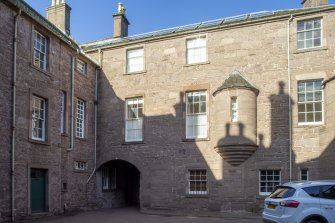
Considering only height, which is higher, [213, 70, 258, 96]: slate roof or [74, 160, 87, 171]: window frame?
[213, 70, 258, 96]: slate roof

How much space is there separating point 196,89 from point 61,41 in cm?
705

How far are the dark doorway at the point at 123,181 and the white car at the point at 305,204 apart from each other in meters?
13.8

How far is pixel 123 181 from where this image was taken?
84.9 ft

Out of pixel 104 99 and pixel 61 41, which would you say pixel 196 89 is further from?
pixel 61 41

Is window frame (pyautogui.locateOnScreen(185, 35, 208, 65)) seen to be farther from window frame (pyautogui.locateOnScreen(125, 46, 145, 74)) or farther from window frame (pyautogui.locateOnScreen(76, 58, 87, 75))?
window frame (pyautogui.locateOnScreen(76, 58, 87, 75))

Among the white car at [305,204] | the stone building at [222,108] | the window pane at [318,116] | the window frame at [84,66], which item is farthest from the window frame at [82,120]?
the white car at [305,204]

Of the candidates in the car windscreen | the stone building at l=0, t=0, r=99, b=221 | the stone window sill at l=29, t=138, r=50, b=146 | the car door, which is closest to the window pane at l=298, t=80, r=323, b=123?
the car windscreen

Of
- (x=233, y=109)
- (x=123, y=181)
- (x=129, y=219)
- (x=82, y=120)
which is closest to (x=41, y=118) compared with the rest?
(x=82, y=120)

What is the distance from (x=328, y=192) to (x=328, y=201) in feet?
0.93

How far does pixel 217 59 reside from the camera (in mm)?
20906

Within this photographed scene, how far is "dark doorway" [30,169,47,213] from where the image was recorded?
17344 mm

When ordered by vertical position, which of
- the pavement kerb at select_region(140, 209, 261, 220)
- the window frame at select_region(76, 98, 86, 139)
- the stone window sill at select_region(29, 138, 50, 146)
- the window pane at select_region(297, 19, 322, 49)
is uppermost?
the window pane at select_region(297, 19, 322, 49)

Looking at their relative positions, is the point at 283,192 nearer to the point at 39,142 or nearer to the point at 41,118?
the point at 39,142

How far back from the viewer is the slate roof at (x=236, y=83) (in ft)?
63.6
